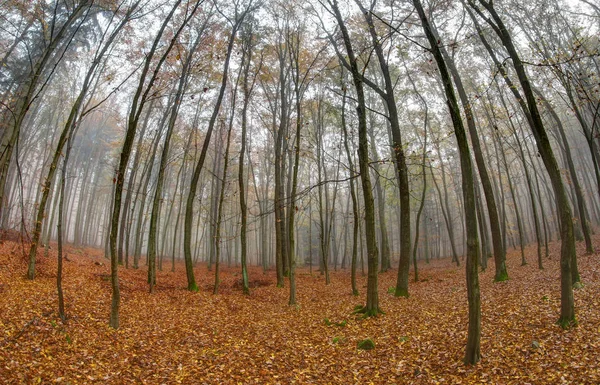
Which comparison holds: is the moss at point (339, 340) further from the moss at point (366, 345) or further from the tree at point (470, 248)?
the tree at point (470, 248)

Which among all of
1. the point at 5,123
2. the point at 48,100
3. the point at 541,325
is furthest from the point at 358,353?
the point at 48,100

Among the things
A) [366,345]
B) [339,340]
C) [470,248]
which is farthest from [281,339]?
[470,248]

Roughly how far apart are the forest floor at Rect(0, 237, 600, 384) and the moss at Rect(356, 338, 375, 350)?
0.38 feet

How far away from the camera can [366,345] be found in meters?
6.64

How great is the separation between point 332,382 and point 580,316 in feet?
18.1

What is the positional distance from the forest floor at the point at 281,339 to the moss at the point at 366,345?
0.38 feet

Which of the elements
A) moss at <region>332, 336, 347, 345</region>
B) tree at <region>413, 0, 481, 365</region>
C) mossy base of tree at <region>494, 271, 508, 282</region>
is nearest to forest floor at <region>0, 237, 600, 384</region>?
moss at <region>332, 336, 347, 345</region>

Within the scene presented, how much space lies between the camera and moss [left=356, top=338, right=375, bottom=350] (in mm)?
6595

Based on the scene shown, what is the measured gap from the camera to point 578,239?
58.1 feet

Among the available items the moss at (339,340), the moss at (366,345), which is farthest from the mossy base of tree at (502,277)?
the moss at (339,340)

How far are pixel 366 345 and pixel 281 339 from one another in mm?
2135

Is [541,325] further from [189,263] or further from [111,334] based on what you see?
[189,263]

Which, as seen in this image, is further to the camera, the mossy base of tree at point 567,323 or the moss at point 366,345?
the moss at point 366,345

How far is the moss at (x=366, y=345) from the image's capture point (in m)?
6.59
